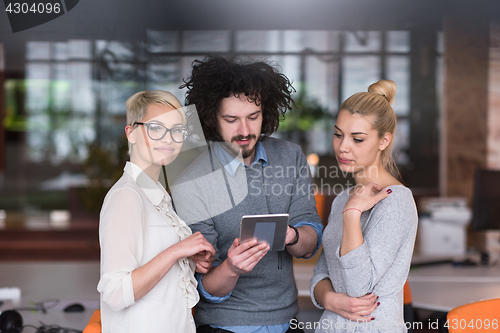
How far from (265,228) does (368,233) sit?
0.34m

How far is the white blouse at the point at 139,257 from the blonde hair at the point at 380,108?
0.70 metres

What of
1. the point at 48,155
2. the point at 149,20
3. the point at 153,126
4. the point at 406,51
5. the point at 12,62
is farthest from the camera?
the point at 48,155

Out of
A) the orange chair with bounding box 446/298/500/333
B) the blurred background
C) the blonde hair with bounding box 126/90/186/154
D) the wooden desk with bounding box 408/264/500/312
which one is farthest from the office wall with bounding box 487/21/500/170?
the blonde hair with bounding box 126/90/186/154

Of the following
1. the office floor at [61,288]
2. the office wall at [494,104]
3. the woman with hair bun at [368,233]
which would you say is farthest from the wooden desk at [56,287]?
the office wall at [494,104]

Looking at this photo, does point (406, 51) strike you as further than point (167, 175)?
Yes

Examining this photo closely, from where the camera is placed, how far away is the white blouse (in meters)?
1.14

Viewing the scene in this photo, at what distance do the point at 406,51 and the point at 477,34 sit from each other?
3.57 metres

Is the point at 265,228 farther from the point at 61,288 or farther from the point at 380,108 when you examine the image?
the point at 61,288

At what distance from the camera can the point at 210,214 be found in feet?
5.00

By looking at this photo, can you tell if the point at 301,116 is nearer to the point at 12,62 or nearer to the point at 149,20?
the point at 149,20

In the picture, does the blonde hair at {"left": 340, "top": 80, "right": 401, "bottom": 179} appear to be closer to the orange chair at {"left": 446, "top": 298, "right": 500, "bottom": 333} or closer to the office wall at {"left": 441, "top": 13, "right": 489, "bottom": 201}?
the orange chair at {"left": 446, "top": 298, "right": 500, "bottom": 333}

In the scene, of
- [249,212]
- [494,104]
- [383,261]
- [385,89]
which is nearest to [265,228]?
[249,212]

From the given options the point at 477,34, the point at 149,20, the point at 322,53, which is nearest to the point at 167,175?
the point at 149,20

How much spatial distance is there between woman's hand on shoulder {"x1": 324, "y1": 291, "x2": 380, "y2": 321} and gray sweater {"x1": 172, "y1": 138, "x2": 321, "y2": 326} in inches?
8.8
